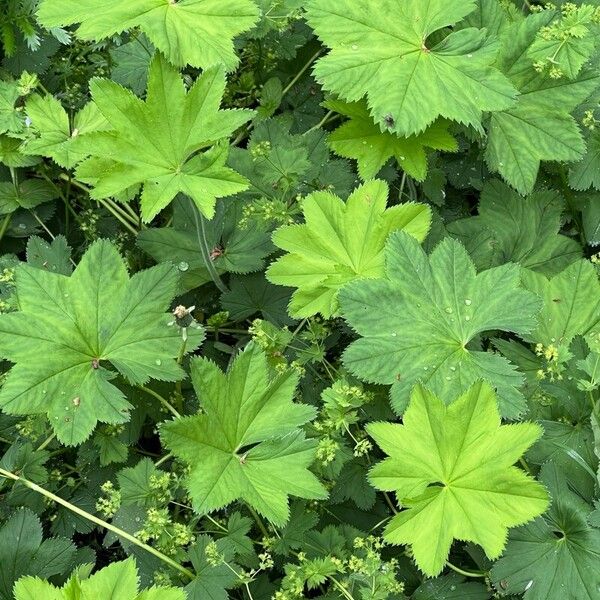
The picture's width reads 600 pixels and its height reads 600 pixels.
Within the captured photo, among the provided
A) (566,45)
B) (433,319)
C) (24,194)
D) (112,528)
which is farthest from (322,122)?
(112,528)

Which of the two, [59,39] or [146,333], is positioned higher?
[59,39]

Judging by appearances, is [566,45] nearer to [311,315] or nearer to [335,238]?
[335,238]

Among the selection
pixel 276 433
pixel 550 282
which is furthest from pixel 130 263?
pixel 550 282

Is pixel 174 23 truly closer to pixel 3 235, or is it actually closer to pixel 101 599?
pixel 3 235

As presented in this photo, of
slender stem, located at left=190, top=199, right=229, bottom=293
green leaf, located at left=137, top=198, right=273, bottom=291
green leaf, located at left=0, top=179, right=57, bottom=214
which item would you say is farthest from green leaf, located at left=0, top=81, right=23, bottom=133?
slender stem, located at left=190, top=199, right=229, bottom=293

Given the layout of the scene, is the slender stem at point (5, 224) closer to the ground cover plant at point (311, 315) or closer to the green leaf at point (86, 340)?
the ground cover plant at point (311, 315)

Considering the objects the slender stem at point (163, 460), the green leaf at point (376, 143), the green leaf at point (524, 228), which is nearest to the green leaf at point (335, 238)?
the green leaf at point (376, 143)
